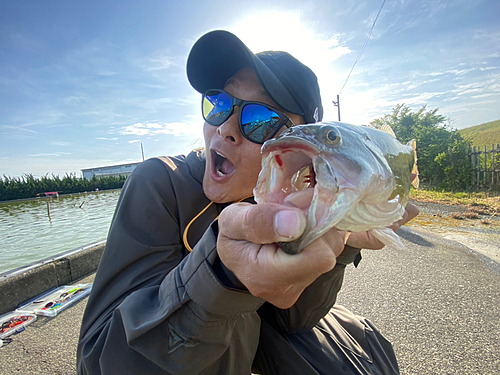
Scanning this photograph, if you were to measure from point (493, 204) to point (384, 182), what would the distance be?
30.3ft

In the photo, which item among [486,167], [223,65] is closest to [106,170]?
[486,167]

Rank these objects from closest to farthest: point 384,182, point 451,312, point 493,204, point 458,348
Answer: point 384,182
point 458,348
point 451,312
point 493,204

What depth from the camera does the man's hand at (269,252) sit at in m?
0.72

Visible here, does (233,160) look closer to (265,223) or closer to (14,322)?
(265,223)

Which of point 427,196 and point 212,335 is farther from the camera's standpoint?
point 427,196

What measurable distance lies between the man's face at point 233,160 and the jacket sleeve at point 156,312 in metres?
0.43

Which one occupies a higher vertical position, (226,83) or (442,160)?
(226,83)

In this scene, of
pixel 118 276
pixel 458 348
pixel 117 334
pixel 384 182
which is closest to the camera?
pixel 384 182

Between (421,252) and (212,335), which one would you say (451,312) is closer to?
(421,252)

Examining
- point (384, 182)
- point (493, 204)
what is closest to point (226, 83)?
point (384, 182)

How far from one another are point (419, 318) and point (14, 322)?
3.77m

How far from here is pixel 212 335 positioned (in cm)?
103

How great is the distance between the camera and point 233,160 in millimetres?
1551

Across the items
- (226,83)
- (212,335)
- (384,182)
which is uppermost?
(226,83)
